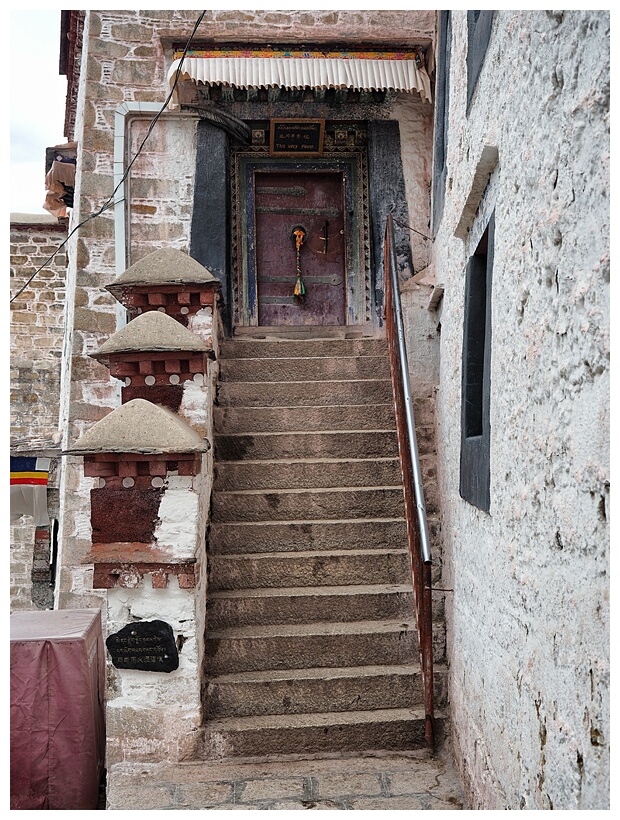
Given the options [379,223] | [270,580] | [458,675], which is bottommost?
[458,675]

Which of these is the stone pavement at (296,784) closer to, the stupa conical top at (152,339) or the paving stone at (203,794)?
the paving stone at (203,794)

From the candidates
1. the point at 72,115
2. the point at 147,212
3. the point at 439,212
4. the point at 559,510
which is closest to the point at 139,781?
the point at 559,510

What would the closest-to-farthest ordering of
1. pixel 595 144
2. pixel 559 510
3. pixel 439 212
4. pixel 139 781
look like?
1. pixel 595 144
2. pixel 559 510
3. pixel 139 781
4. pixel 439 212

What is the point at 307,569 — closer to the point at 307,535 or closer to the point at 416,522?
the point at 307,535

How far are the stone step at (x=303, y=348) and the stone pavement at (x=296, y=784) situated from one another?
362 cm

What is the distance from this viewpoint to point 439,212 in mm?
5773

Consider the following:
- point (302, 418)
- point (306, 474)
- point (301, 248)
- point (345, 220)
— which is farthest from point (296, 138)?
point (306, 474)

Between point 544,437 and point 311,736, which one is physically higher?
point 544,437

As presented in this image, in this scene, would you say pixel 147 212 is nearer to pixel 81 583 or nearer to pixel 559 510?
pixel 81 583

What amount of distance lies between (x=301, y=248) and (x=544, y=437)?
631 centimetres

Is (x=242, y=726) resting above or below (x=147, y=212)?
below

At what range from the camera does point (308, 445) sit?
5746mm

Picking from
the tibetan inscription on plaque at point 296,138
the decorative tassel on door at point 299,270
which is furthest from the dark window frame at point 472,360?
the tibetan inscription on plaque at point 296,138

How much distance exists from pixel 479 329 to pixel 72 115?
7641 millimetres
